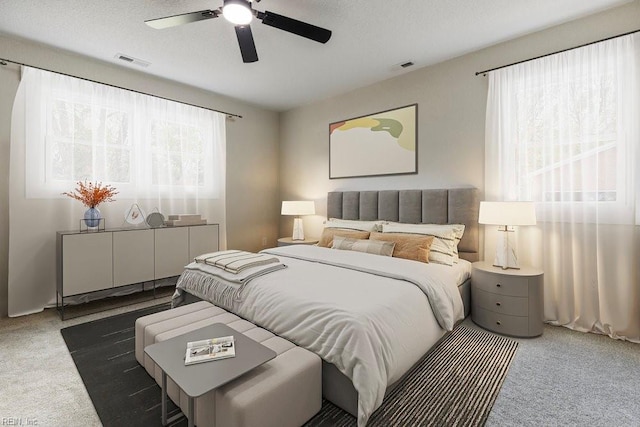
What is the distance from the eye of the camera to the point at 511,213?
8.54 feet

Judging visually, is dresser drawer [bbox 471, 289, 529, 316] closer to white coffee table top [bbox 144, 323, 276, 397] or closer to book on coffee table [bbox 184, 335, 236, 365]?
white coffee table top [bbox 144, 323, 276, 397]

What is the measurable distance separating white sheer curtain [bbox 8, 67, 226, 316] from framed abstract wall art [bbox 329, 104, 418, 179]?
2.01 meters

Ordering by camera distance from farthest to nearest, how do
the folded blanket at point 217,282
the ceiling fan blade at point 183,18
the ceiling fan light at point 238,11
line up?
the folded blanket at point 217,282
the ceiling fan blade at point 183,18
the ceiling fan light at point 238,11

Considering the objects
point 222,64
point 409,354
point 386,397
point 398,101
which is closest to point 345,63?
point 398,101

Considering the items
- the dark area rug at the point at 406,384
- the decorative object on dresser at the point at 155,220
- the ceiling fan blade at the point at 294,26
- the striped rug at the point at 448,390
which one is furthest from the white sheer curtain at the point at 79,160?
the striped rug at the point at 448,390

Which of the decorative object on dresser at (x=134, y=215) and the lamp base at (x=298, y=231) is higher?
the decorative object on dresser at (x=134, y=215)

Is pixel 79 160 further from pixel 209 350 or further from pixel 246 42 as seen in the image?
pixel 209 350

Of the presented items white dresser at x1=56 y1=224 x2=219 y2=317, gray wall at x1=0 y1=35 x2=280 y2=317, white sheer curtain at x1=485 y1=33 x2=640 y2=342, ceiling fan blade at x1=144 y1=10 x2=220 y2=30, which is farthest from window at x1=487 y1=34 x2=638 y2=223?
white dresser at x1=56 y1=224 x2=219 y2=317

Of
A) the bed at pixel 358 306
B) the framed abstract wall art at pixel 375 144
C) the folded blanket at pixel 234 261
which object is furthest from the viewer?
the framed abstract wall art at pixel 375 144

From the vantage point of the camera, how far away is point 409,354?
5.72 feet

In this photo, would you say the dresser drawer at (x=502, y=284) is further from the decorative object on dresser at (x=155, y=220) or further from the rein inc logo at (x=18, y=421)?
the decorative object on dresser at (x=155, y=220)

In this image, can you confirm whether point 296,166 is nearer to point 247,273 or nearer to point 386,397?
point 247,273

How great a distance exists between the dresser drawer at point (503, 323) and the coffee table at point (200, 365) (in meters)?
2.11

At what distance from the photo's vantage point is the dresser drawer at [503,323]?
2494mm
